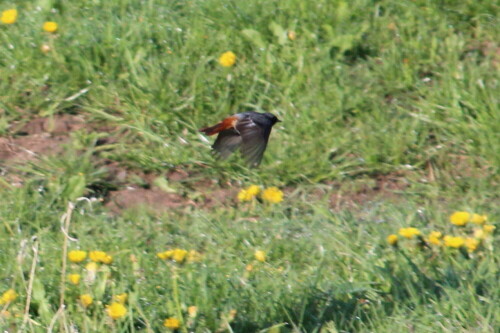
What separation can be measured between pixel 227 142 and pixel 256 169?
2.40 ft

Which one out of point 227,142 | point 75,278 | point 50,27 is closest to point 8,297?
point 75,278

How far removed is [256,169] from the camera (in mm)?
4508

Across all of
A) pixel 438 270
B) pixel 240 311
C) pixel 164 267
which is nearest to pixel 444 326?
pixel 438 270

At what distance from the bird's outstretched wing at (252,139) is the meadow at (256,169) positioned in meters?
0.40

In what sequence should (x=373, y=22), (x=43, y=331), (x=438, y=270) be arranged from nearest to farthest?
(x=43, y=331) < (x=438, y=270) < (x=373, y=22)

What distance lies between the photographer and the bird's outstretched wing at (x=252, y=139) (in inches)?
137

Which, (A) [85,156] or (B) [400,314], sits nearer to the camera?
(B) [400,314]

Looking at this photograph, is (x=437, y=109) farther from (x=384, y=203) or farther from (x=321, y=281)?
(x=321, y=281)

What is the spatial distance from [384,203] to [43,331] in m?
1.97

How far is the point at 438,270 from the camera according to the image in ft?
11.3

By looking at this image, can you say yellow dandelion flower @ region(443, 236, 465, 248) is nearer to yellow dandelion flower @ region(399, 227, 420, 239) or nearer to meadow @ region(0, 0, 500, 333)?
meadow @ region(0, 0, 500, 333)

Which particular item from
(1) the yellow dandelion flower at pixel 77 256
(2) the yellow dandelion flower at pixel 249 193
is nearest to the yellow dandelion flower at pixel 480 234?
(2) the yellow dandelion flower at pixel 249 193

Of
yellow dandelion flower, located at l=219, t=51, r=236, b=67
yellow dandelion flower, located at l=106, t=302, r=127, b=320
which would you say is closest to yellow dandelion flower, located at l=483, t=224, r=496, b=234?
yellow dandelion flower, located at l=106, t=302, r=127, b=320

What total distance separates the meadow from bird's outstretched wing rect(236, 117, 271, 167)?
1.32 feet
